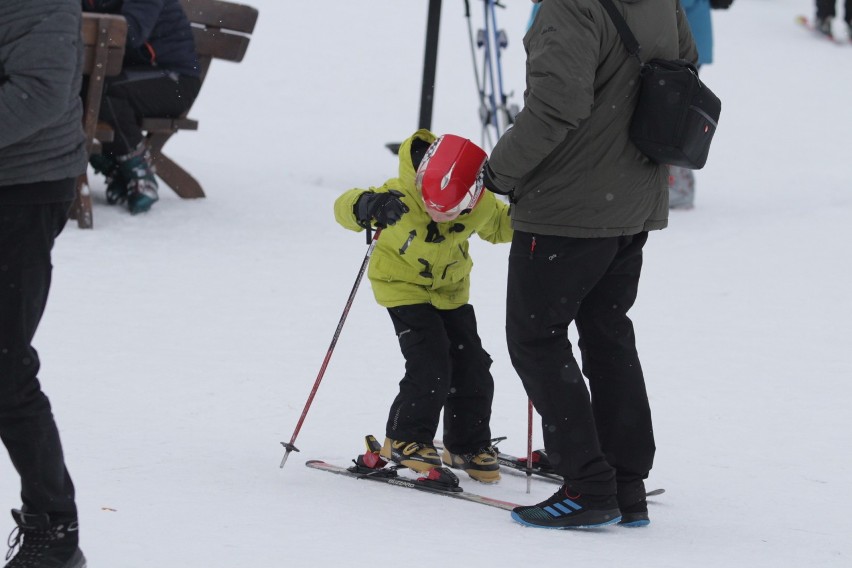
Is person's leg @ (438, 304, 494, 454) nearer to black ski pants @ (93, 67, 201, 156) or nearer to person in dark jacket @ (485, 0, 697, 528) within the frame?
person in dark jacket @ (485, 0, 697, 528)

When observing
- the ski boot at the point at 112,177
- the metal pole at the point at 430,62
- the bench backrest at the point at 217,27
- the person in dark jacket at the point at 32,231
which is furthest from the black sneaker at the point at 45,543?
the metal pole at the point at 430,62

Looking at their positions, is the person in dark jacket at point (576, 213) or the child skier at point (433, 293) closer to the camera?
the person in dark jacket at point (576, 213)

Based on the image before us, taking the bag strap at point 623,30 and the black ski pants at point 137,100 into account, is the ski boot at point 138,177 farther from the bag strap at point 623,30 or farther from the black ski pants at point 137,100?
the bag strap at point 623,30

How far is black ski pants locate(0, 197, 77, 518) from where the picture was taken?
2846mm

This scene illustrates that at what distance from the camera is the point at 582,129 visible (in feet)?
11.6

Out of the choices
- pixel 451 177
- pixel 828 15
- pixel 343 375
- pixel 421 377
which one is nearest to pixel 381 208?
pixel 451 177

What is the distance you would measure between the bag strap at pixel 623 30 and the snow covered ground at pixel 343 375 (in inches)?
53.6

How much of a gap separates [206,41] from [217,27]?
14 cm

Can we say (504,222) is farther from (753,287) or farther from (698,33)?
(698,33)

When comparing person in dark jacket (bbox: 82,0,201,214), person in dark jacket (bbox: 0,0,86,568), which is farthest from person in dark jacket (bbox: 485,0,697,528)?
person in dark jacket (bbox: 82,0,201,214)

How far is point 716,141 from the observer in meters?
13.1

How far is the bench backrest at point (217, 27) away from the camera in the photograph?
→ 8.44m

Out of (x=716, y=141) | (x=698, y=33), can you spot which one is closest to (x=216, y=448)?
(x=698, y=33)

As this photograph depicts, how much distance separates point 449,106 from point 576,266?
10725mm
